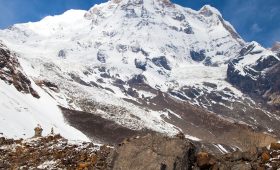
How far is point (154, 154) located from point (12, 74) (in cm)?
10423

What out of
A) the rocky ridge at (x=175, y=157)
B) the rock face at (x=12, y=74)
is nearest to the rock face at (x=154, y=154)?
the rocky ridge at (x=175, y=157)

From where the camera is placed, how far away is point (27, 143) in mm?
31828

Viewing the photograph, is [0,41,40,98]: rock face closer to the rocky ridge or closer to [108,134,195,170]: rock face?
the rocky ridge

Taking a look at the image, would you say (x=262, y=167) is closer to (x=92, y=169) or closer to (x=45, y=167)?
(x=92, y=169)

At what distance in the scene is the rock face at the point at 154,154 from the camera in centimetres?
2075

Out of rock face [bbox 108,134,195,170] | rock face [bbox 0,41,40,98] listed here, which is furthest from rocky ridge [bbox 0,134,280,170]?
rock face [bbox 0,41,40,98]

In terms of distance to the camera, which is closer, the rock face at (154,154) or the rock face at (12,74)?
the rock face at (154,154)

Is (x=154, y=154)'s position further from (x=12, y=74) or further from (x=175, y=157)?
(x=12, y=74)

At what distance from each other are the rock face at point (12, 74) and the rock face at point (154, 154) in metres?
92.5

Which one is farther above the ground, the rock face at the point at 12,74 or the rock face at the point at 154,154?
the rock face at the point at 12,74

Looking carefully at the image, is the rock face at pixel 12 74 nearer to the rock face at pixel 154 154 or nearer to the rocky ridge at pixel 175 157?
the rocky ridge at pixel 175 157

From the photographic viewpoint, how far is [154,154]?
69.2ft

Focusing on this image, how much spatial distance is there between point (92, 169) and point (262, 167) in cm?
838

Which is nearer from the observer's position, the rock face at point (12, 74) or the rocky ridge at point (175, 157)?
the rocky ridge at point (175, 157)
